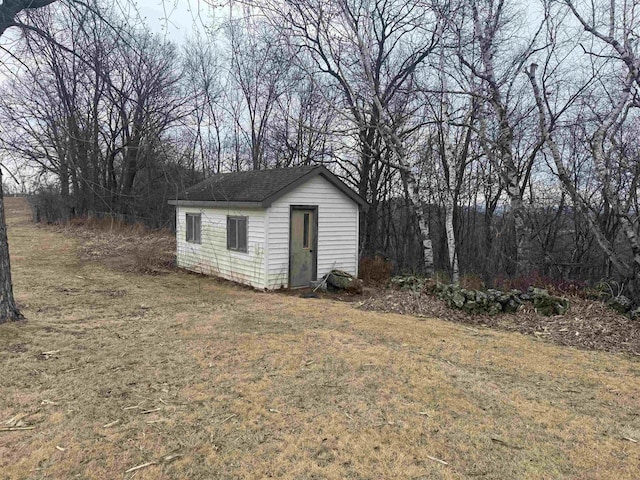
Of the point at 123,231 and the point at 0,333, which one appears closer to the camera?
the point at 0,333

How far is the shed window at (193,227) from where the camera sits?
12.2 meters

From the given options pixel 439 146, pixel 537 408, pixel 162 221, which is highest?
pixel 439 146

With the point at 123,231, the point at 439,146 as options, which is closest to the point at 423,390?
the point at 439,146

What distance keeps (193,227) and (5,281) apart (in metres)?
7.02

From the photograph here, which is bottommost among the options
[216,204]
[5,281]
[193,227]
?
[5,281]

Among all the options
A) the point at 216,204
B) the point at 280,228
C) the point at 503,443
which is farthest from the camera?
the point at 216,204

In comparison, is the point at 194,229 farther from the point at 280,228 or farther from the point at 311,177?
the point at 311,177

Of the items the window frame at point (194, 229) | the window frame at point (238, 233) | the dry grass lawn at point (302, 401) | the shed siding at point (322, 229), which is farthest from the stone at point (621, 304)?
the window frame at point (194, 229)

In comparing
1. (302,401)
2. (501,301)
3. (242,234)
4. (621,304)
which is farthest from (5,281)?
(621,304)

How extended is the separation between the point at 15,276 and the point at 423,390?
33.1 ft

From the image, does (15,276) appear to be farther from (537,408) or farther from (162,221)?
(162,221)

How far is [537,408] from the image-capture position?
149 inches

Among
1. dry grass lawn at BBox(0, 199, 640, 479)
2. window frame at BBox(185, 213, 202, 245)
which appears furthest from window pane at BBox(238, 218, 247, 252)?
dry grass lawn at BBox(0, 199, 640, 479)

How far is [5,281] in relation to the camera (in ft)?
18.2
